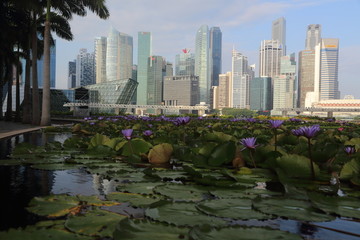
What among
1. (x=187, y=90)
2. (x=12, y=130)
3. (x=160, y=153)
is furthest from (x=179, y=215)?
(x=187, y=90)

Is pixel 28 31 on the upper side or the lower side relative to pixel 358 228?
upper

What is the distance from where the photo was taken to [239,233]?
47.3 inches

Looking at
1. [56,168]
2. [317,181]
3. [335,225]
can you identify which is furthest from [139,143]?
[335,225]

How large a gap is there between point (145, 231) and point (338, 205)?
1164 millimetres

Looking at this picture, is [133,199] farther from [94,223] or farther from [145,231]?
[145,231]

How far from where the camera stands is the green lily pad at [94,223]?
126 cm

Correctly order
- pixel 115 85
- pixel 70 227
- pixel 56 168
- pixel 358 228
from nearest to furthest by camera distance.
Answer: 1. pixel 70 227
2. pixel 358 228
3. pixel 56 168
4. pixel 115 85

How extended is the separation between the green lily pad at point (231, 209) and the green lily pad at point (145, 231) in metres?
0.32

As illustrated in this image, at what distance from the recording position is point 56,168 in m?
3.00

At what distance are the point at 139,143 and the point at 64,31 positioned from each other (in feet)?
62.3

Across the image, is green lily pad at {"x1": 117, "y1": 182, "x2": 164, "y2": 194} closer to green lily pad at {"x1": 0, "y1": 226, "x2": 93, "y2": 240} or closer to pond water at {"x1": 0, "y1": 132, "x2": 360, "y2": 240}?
pond water at {"x1": 0, "y1": 132, "x2": 360, "y2": 240}

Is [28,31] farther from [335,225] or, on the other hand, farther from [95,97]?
[95,97]

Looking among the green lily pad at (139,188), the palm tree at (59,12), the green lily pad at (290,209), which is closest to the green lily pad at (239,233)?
the green lily pad at (290,209)

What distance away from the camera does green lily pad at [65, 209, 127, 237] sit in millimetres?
1259
